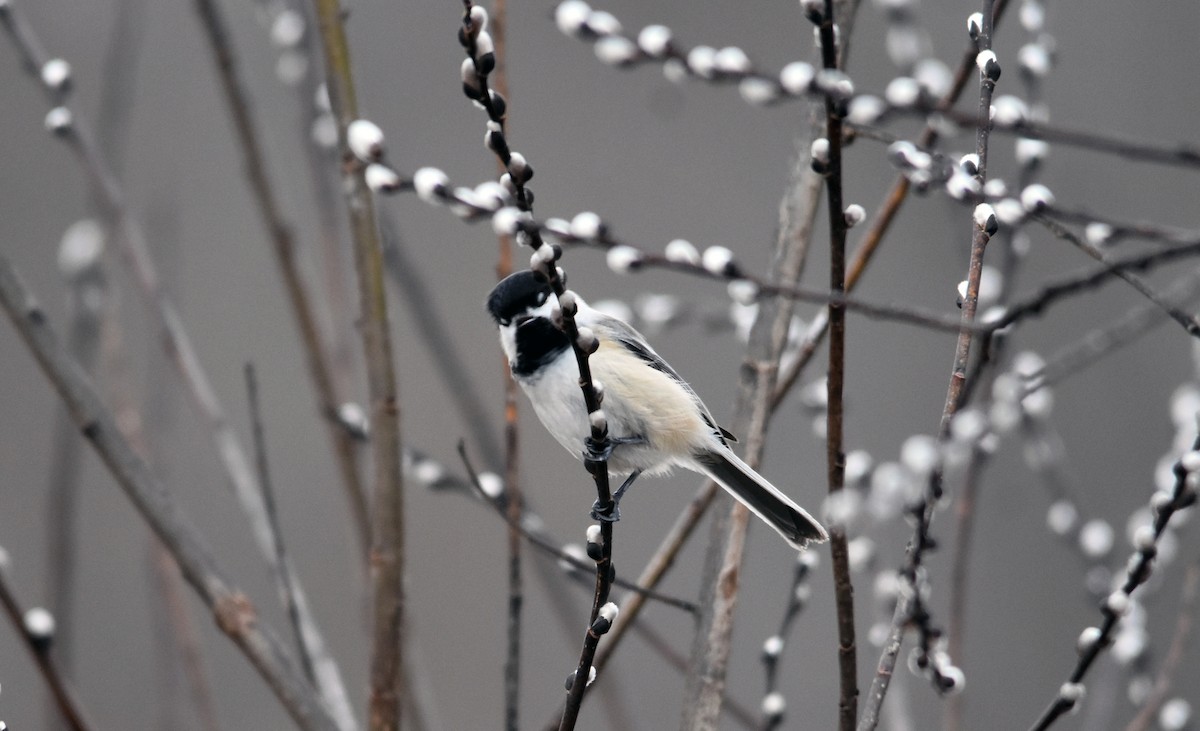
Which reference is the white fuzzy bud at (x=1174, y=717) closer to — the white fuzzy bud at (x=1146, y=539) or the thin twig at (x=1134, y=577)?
the thin twig at (x=1134, y=577)

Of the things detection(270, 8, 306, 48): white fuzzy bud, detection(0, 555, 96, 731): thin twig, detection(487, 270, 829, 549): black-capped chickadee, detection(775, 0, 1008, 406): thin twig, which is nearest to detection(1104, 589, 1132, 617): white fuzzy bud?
detection(775, 0, 1008, 406): thin twig

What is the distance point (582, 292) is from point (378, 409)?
3.63 m

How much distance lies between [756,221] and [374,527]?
14.5 ft

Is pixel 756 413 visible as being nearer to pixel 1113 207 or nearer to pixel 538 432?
pixel 1113 207

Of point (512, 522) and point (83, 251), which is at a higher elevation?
point (83, 251)

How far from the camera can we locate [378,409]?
176 cm

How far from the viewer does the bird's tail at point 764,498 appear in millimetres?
1972

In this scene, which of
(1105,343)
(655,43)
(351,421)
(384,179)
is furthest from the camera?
(351,421)

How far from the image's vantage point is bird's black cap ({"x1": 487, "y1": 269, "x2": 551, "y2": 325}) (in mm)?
2158

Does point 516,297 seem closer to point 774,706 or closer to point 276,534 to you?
point 276,534

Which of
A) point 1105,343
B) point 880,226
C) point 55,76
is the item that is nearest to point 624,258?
point 1105,343

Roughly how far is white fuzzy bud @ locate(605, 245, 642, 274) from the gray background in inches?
135

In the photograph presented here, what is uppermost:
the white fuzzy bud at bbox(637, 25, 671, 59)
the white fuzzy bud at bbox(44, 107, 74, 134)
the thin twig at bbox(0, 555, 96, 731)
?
the white fuzzy bud at bbox(44, 107, 74, 134)

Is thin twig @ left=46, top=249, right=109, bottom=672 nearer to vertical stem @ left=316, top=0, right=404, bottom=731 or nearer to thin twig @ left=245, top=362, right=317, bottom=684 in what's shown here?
thin twig @ left=245, top=362, right=317, bottom=684
